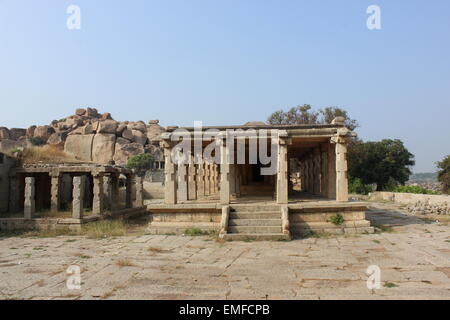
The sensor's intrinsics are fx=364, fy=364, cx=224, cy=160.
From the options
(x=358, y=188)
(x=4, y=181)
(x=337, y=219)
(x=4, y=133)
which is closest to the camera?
(x=337, y=219)

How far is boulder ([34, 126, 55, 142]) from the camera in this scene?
5460cm

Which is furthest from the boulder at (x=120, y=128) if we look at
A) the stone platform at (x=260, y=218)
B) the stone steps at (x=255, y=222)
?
the stone steps at (x=255, y=222)

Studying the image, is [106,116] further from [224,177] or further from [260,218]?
[260,218]

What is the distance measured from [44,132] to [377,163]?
4648 cm

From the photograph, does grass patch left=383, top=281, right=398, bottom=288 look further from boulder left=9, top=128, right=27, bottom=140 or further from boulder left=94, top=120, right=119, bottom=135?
boulder left=9, top=128, right=27, bottom=140

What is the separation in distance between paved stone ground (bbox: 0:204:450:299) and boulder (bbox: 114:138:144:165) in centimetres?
3882

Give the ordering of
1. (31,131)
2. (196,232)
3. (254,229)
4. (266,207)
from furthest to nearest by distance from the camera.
Result: (31,131) < (266,207) < (196,232) < (254,229)

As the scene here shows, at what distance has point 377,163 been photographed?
123ft

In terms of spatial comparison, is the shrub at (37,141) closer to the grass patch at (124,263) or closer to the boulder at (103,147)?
the boulder at (103,147)

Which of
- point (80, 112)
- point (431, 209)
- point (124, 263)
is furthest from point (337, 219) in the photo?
point (80, 112)

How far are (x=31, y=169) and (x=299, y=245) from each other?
11.7m

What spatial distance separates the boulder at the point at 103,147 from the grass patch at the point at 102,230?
3726cm
